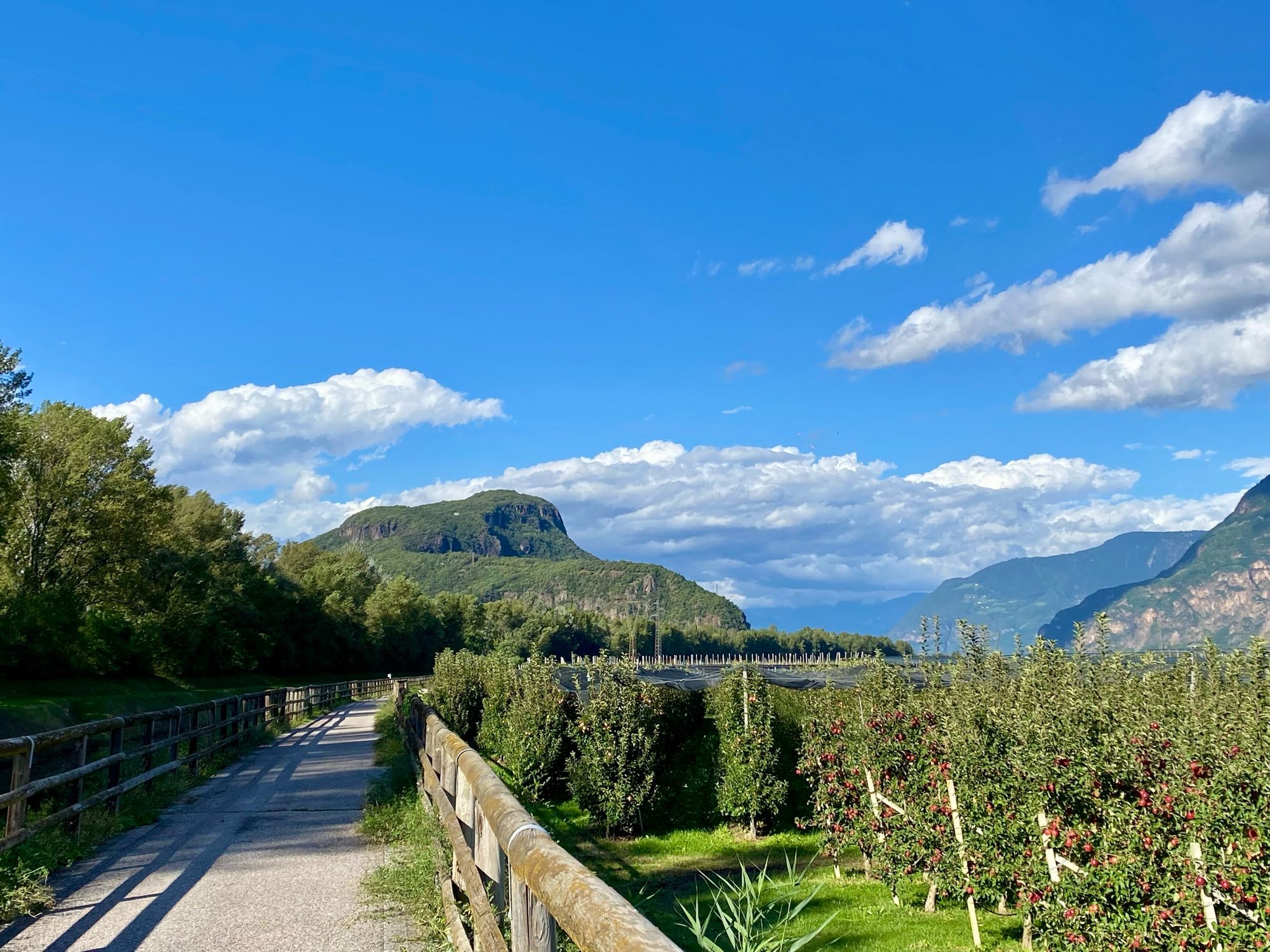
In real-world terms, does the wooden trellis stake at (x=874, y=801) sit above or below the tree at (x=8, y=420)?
below

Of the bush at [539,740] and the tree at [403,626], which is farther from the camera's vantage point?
the tree at [403,626]

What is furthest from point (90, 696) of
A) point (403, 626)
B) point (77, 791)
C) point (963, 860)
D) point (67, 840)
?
point (403, 626)

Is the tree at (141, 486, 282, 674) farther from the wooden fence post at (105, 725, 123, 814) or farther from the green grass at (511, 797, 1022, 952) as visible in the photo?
the wooden fence post at (105, 725, 123, 814)

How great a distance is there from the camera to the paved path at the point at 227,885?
18.8 feet

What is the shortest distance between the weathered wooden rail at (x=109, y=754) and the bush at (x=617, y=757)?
232 inches

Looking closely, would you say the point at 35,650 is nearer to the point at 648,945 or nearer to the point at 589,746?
the point at 589,746

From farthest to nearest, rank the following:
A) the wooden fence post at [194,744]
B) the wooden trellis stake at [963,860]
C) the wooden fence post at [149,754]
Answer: the wooden fence post at [194,744]
the wooden fence post at [149,754]
the wooden trellis stake at [963,860]

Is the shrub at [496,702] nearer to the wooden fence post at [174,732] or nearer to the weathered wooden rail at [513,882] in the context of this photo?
the wooden fence post at [174,732]

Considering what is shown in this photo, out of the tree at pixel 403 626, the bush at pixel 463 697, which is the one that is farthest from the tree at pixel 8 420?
the tree at pixel 403 626

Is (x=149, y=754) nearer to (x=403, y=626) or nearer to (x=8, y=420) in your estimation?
(x=8, y=420)

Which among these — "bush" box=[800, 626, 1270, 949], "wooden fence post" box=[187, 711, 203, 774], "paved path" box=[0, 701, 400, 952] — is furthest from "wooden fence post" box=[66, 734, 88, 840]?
"bush" box=[800, 626, 1270, 949]

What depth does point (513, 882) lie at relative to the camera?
355 cm

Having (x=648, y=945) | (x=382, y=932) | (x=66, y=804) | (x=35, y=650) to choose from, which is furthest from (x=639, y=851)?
(x=35, y=650)

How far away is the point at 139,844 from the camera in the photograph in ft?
28.7
